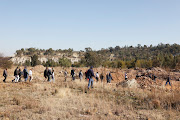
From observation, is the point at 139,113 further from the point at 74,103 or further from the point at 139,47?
the point at 139,47

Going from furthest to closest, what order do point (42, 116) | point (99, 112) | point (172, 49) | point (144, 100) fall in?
point (172, 49) → point (144, 100) → point (99, 112) → point (42, 116)

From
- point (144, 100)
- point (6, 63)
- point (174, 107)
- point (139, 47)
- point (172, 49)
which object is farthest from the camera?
point (139, 47)

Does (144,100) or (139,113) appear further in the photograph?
(144,100)

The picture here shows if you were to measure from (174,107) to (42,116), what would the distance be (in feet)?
16.5

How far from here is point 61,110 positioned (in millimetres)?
5969

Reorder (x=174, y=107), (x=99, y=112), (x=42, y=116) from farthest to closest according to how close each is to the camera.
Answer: (x=174, y=107)
(x=99, y=112)
(x=42, y=116)

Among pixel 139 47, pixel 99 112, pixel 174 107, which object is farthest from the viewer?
pixel 139 47

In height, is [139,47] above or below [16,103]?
above

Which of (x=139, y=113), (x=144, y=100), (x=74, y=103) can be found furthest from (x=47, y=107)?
(x=144, y=100)

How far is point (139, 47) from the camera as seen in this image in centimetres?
17625

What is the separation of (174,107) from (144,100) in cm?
169

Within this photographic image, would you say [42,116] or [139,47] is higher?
[139,47]

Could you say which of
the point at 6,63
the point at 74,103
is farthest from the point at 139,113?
the point at 6,63

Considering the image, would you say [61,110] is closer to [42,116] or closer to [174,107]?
[42,116]
